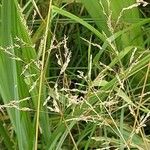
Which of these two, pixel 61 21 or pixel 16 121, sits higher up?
pixel 61 21

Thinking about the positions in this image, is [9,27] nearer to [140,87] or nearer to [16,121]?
[16,121]

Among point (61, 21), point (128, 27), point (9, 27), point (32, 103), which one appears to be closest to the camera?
point (9, 27)

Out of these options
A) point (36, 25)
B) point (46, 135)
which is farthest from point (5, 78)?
point (36, 25)

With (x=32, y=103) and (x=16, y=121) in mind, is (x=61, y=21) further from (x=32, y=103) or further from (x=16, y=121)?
(x=16, y=121)

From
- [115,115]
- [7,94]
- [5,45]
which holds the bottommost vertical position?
[115,115]

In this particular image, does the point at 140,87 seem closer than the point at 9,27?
No

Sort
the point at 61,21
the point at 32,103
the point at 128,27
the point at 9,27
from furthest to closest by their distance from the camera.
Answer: the point at 61,21, the point at 128,27, the point at 32,103, the point at 9,27

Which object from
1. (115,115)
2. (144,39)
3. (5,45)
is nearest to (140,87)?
(115,115)
